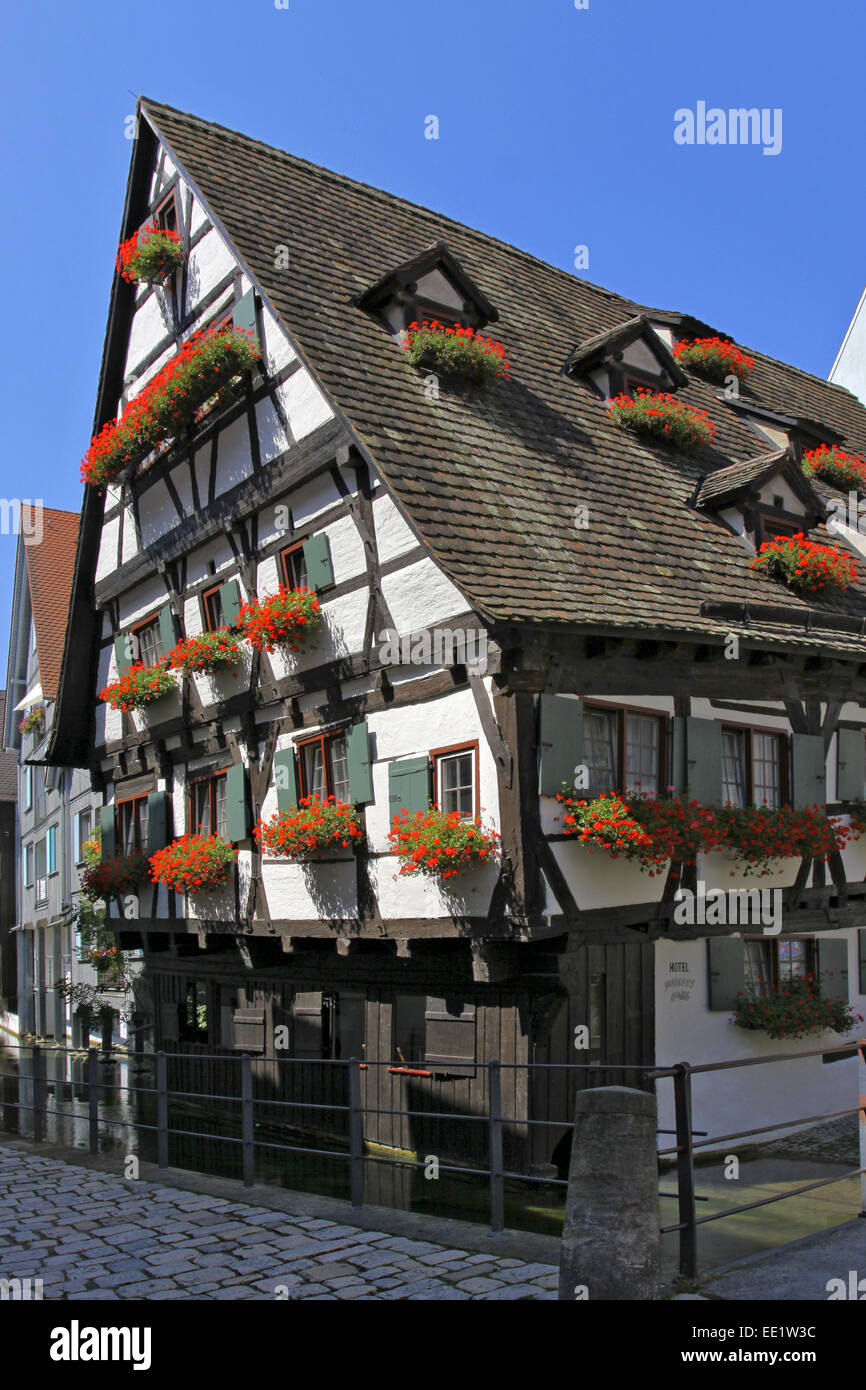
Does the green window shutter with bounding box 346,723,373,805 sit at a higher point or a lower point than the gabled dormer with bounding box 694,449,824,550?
lower

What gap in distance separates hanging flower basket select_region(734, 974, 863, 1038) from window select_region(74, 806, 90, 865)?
48.0 ft

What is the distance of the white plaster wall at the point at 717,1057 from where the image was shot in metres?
12.2

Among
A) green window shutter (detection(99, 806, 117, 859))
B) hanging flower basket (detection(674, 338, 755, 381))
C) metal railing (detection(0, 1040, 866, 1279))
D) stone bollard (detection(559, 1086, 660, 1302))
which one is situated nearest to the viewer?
stone bollard (detection(559, 1086, 660, 1302))

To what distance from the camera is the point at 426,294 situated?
13.8 metres

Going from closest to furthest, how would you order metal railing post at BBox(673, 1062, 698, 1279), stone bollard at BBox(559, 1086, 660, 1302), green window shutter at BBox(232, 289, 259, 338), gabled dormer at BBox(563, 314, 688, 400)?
stone bollard at BBox(559, 1086, 660, 1302), metal railing post at BBox(673, 1062, 698, 1279), green window shutter at BBox(232, 289, 259, 338), gabled dormer at BBox(563, 314, 688, 400)

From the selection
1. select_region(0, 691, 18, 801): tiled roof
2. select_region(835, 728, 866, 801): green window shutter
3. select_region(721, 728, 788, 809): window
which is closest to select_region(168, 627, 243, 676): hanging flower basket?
select_region(721, 728, 788, 809): window

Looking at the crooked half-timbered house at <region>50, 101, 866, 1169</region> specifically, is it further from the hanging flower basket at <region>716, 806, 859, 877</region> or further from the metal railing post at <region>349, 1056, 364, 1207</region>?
the metal railing post at <region>349, 1056, 364, 1207</region>

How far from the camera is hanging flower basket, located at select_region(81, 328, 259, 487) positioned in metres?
13.4

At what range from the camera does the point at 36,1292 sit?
256 inches

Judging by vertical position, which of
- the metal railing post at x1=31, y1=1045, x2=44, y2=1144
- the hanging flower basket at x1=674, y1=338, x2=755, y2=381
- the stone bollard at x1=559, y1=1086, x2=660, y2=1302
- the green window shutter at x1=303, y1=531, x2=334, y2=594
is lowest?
the metal railing post at x1=31, y1=1045, x2=44, y2=1144

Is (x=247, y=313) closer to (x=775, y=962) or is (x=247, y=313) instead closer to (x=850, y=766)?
(x=850, y=766)

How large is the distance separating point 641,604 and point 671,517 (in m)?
2.61

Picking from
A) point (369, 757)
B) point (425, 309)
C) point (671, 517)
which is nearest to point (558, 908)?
point (369, 757)
